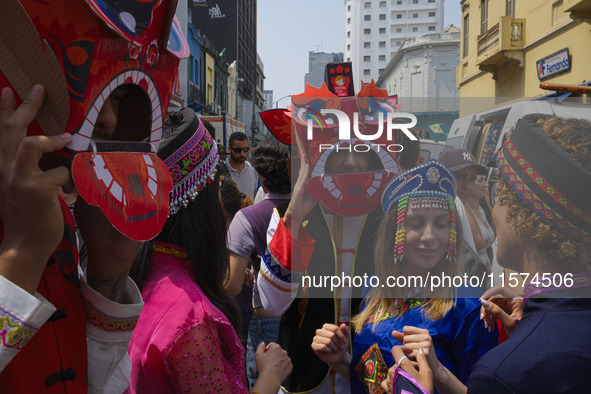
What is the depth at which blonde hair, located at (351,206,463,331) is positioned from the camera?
5.69 feet

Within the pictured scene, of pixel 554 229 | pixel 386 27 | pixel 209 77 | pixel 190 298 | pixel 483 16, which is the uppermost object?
pixel 386 27

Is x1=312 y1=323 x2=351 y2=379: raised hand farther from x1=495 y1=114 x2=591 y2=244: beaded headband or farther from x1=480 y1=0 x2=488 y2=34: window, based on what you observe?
x1=480 y1=0 x2=488 y2=34: window

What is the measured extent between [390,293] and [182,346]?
2.91 ft

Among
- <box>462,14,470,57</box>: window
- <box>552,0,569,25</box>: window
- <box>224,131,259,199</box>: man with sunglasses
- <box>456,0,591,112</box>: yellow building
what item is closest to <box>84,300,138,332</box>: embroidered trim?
<box>224,131,259,199</box>: man with sunglasses

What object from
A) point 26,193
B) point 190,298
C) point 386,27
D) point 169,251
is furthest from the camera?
point 386,27

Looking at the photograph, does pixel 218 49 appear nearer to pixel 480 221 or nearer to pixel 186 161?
pixel 186 161

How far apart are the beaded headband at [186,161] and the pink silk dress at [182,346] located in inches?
11.9

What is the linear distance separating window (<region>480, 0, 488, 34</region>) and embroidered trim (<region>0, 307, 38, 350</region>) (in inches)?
742

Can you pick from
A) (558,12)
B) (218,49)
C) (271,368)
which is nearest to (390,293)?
(271,368)

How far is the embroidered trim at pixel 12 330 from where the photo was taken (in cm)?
80

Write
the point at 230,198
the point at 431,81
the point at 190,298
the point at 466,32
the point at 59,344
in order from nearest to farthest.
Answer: the point at 59,344, the point at 190,298, the point at 230,198, the point at 466,32, the point at 431,81

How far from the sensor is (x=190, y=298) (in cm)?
147

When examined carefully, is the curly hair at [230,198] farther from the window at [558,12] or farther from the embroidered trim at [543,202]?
the window at [558,12]

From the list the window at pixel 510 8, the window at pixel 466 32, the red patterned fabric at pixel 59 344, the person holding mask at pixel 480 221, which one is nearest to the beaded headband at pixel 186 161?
the red patterned fabric at pixel 59 344
